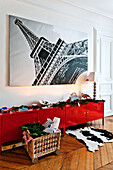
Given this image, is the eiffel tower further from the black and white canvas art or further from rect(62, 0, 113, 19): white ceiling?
rect(62, 0, 113, 19): white ceiling

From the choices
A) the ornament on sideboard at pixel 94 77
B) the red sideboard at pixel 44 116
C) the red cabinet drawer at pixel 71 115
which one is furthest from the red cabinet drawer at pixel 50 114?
the ornament on sideboard at pixel 94 77

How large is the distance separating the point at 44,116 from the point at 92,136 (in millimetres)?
1015

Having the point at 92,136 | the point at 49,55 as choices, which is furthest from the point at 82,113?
the point at 49,55

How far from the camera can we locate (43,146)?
2.24 meters

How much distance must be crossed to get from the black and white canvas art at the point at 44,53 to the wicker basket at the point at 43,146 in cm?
123

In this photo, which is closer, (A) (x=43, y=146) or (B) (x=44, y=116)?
(A) (x=43, y=146)

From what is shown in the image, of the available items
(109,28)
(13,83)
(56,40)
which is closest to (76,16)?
(56,40)

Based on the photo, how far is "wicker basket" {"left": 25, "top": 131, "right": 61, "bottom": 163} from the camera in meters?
2.14

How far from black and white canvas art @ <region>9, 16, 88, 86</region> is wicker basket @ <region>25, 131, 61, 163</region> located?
1.23 meters

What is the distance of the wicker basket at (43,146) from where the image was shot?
2.14m

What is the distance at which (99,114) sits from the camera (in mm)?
3727

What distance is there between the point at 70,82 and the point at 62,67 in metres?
0.42

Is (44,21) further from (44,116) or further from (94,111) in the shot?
(94,111)

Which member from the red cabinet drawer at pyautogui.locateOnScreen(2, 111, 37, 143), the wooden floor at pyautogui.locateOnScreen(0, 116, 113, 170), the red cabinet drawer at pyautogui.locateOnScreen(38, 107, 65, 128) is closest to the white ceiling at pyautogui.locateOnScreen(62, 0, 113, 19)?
→ the red cabinet drawer at pyautogui.locateOnScreen(38, 107, 65, 128)
